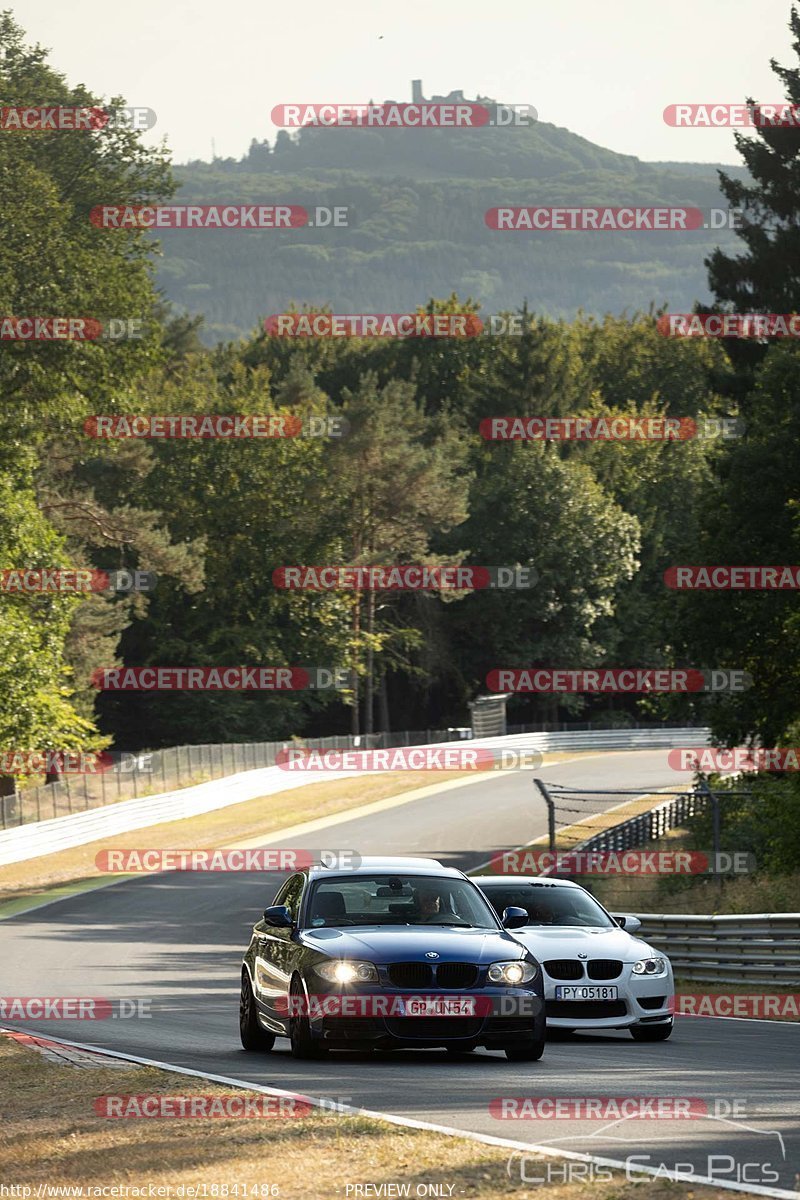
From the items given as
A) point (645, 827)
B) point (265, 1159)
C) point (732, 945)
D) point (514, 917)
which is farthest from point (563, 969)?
point (645, 827)

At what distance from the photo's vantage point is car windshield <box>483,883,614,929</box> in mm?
16781

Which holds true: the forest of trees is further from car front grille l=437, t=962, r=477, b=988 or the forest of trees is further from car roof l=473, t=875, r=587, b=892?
car front grille l=437, t=962, r=477, b=988

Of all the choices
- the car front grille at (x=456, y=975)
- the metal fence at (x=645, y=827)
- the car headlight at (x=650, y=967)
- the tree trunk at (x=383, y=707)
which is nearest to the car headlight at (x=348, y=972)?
the car front grille at (x=456, y=975)

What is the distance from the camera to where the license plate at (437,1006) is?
40.0 feet

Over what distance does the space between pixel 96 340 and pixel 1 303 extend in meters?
3.03

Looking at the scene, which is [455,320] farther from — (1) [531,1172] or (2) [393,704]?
(1) [531,1172]

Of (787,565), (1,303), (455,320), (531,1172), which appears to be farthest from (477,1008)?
(455,320)

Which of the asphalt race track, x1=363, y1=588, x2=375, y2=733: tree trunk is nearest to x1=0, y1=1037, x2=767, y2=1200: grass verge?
the asphalt race track

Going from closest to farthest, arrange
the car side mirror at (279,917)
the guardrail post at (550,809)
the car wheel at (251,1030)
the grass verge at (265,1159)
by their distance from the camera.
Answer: the grass verge at (265,1159), the car side mirror at (279,917), the car wheel at (251,1030), the guardrail post at (550,809)

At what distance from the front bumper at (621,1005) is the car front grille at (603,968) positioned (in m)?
0.04

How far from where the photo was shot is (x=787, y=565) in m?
37.8

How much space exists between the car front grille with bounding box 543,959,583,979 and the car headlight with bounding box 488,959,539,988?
3.02m

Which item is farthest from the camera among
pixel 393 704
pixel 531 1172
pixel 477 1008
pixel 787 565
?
pixel 393 704

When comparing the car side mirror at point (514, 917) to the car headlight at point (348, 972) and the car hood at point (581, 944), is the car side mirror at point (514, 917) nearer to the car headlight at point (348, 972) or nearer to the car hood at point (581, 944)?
the car headlight at point (348, 972)
